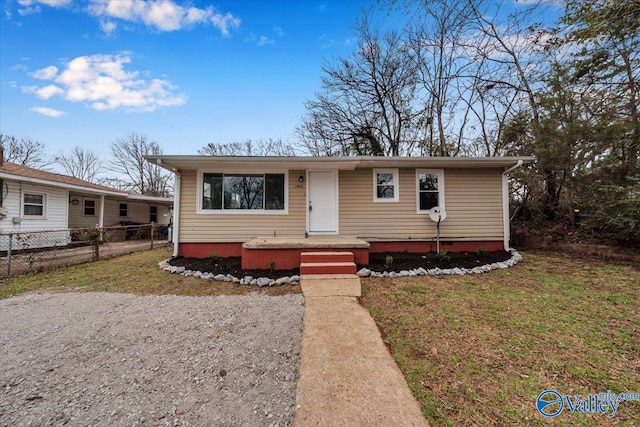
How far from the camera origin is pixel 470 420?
5.17 ft

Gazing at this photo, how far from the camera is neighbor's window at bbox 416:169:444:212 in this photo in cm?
676

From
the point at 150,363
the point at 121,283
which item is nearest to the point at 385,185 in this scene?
the point at 150,363

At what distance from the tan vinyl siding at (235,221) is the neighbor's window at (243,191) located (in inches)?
8.5

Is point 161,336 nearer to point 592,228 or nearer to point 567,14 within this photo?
point 567,14

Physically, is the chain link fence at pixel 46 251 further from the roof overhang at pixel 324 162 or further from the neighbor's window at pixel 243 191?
the neighbor's window at pixel 243 191

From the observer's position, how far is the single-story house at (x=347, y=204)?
6.42 m

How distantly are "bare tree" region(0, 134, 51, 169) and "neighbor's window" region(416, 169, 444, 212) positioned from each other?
3064cm

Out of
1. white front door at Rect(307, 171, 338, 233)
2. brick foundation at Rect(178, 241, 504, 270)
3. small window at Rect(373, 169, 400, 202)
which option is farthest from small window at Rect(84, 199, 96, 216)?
small window at Rect(373, 169, 400, 202)

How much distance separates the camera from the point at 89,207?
474 inches

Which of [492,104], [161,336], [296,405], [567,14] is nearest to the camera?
[296,405]

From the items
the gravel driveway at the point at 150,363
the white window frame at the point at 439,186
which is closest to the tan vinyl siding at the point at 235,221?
the gravel driveway at the point at 150,363

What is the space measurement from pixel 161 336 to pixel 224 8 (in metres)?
8.58

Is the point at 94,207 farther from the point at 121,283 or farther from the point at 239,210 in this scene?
the point at 239,210

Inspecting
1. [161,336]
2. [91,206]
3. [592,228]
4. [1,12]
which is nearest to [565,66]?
[592,228]
